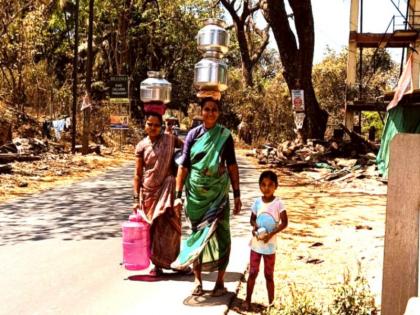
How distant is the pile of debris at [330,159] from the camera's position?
1591 cm

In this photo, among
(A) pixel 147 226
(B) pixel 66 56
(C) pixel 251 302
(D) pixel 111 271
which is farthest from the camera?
(B) pixel 66 56

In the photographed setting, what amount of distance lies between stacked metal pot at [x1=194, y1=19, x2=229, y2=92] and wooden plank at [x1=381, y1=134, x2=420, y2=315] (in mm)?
2246

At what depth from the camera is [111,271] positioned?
6148mm

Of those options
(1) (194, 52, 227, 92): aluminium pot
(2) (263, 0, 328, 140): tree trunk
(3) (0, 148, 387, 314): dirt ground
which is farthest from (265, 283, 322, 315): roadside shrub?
(2) (263, 0, 328, 140): tree trunk

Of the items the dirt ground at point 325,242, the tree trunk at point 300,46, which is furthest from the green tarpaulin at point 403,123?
the tree trunk at point 300,46

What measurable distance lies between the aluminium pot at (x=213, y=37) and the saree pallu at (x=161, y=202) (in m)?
1.08

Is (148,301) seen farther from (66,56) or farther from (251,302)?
(66,56)

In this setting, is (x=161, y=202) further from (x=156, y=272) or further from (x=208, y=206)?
(x=208, y=206)

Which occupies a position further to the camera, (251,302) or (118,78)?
(118,78)

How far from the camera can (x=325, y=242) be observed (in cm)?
783

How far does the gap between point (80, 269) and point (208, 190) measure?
2128 millimetres

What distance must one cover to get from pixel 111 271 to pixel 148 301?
1220 millimetres

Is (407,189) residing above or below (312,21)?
below

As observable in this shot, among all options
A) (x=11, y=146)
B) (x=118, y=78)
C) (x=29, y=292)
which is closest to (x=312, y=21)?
(x=118, y=78)
